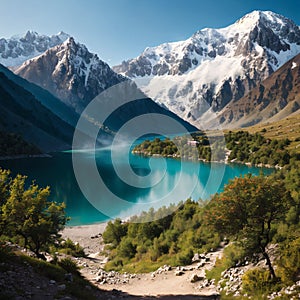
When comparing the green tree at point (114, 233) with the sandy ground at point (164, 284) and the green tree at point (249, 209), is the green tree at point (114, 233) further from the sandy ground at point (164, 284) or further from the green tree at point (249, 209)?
the green tree at point (249, 209)

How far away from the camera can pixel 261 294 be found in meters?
16.0

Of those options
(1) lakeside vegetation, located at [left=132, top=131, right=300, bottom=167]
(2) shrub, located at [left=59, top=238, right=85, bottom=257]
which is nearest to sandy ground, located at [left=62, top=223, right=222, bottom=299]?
(2) shrub, located at [left=59, top=238, right=85, bottom=257]

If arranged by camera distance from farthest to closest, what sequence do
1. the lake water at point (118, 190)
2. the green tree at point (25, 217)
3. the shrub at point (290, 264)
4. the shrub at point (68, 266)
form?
the lake water at point (118, 190)
the shrub at point (68, 266)
the green tree at point (25, 217)
the shrub at point (290, 264)

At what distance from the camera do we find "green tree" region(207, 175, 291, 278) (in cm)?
1742

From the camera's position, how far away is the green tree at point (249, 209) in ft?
57.2

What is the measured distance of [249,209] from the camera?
690 inches

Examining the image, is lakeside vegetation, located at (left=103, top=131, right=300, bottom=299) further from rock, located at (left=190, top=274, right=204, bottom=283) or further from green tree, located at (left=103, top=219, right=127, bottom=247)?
rock, located at (left=190, top=274, right=204, bottom=283)

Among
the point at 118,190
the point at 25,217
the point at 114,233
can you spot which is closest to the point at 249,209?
the point at 25,217

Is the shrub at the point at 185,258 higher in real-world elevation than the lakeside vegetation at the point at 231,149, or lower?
lower

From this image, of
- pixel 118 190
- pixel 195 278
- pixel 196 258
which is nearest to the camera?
pixel 195 278

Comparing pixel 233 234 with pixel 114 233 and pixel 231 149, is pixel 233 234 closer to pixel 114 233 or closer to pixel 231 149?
pixel 114 233

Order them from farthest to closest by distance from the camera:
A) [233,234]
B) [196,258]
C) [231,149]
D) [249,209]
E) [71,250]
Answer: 1. [231,149]
2. [71,250]
3. [196,258]
4. [233,234]
5. [249,209]

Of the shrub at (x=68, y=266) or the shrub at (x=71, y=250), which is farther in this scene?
the shrub at (x=71, y=250)

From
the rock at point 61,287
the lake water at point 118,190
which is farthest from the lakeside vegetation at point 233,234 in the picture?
the lake water at point 118,190
